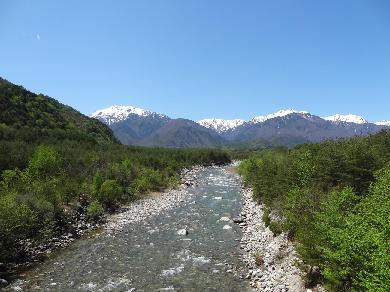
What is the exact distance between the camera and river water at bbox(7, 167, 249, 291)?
2716 centimetres

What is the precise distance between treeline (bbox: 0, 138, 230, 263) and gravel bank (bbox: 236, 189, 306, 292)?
65.4ft

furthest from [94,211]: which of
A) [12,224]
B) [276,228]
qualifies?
[276,228]

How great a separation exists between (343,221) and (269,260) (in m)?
9.74

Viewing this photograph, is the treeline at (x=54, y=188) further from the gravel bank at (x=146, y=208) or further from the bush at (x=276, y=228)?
the bush at (x=276, y=228)

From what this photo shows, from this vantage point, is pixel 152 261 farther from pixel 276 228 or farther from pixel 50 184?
pixel 50 184

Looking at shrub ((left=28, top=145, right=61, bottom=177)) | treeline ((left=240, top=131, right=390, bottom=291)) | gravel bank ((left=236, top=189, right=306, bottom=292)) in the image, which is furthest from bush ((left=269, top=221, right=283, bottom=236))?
shrub ((left=28, top=145, right=61, bottom=177))

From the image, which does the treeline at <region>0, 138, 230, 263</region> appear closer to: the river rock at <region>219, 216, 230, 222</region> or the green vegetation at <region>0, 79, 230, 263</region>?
the green vegetation at <region>0, 79, 230, 263</region>

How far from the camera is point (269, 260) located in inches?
1216

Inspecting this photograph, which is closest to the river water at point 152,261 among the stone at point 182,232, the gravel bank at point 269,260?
the stone at point 182,232

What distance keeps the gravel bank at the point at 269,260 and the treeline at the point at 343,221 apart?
125cm

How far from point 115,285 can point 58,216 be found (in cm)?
1758

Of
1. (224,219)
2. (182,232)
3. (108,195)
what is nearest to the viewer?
(182,232)

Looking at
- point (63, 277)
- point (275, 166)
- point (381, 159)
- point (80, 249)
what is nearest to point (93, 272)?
point (63, 277)

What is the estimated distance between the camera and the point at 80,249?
116 feet
